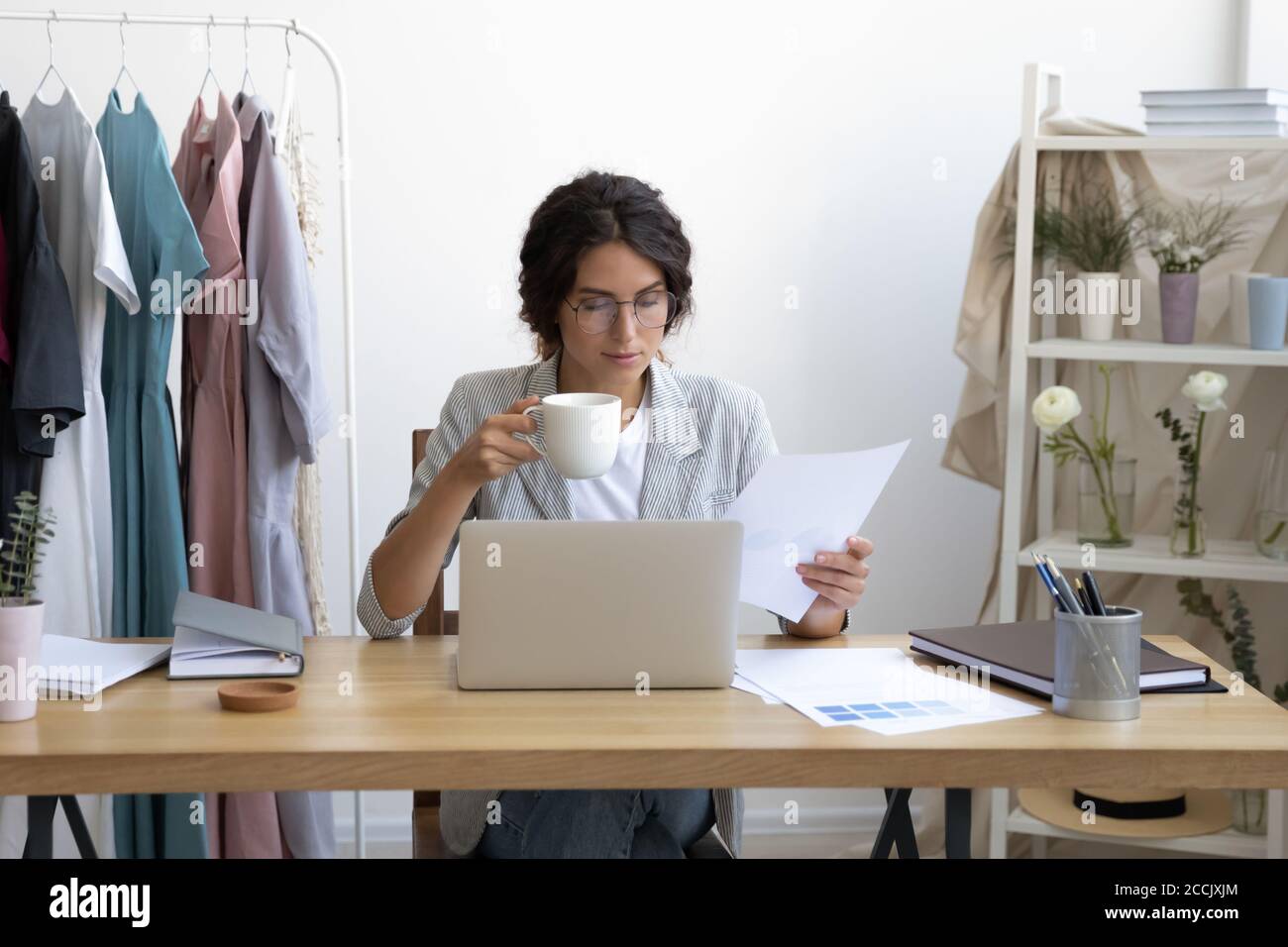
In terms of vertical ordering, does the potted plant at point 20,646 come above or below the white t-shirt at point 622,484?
below

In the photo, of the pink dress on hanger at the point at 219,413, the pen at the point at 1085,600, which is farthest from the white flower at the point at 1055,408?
the pink dress on hanger at the point at 219,413

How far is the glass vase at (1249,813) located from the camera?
9.50 feet

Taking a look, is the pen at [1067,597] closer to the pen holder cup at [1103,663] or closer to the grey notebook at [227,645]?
the pen holder cup at [1103,663]

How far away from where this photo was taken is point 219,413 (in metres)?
2.56

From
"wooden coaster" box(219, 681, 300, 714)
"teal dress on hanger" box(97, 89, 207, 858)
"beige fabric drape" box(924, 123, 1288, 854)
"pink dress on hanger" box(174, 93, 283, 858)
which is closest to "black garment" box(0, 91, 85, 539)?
"teal dress on hanger" box(97, 89, 207, 858)

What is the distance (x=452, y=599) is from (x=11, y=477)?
1.26 meters

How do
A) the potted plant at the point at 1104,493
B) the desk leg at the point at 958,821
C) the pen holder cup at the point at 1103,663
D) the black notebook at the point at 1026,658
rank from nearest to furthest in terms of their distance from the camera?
the pen holder cup at the point at 1103,663 → the black notebook at the point at 1026,658 → the desk leg at the point at 958,821 → the potted plant at the point at 1104,493

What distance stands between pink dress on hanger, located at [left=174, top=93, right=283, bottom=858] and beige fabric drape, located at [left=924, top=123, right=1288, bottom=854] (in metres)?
1.54

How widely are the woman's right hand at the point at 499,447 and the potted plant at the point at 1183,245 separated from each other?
1.70m

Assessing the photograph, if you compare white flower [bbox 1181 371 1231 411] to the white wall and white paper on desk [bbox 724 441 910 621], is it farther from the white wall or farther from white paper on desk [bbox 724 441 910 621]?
white paper on desk [bbox 724 441 910 621]

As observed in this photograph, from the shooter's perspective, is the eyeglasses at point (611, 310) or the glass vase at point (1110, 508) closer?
the eyeglasses at point (611, 310)

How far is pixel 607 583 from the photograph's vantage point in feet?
5.15

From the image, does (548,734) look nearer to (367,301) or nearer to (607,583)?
(607,583)

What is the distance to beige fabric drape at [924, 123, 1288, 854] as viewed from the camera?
9.97 feet
